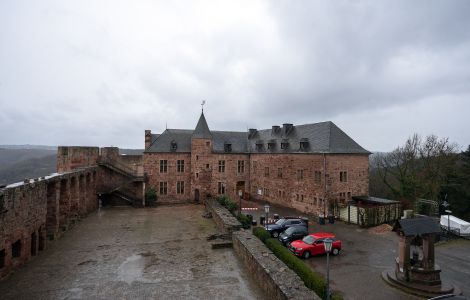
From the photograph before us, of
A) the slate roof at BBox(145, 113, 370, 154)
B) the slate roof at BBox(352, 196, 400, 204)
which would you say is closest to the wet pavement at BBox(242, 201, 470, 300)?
the slate roof at BBox(352, 196, 400, 204)

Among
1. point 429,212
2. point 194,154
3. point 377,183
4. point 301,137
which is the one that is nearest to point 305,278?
point 429,212

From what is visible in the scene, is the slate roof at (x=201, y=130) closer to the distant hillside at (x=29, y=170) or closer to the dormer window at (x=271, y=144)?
the dormer window at (x=271, y=144)

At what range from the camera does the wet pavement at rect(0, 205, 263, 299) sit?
11.6 meters

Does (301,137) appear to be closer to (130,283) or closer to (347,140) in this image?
(347,140)

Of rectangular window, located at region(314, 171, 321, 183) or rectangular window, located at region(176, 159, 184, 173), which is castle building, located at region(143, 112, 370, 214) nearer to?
rectangular window, located at region(314, 171, 321, 183)

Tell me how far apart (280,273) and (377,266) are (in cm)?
705

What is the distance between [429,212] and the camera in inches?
966

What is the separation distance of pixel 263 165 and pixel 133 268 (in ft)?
75.5

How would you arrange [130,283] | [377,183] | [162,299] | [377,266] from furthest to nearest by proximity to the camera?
[377,183] < [377,266] < [130,283] < [162,299]

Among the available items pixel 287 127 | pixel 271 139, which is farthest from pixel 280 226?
pixel 271 139

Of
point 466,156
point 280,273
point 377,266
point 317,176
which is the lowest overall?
point 377,266

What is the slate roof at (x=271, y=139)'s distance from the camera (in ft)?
89.7

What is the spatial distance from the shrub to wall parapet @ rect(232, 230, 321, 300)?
61.2 ft

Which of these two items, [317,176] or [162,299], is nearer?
[162,299]
